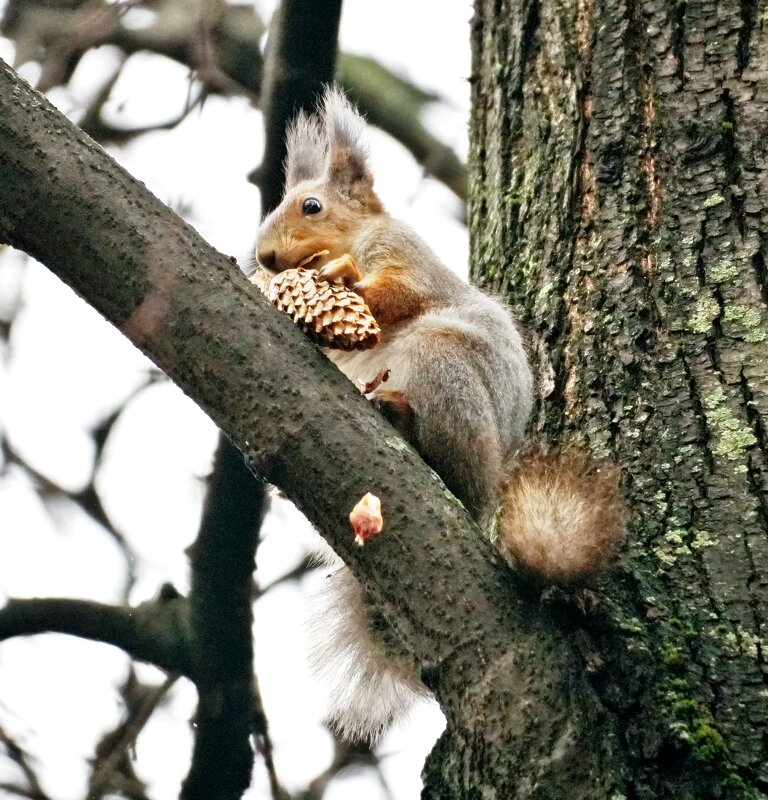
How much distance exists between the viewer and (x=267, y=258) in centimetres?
276

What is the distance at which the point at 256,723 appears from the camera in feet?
6.92

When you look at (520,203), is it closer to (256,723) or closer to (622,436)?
(622,436)

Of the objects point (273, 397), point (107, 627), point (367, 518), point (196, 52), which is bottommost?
point (107, 627)

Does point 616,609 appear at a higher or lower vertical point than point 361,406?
lower

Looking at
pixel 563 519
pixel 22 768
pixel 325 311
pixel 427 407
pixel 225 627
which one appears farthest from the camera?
pixel 22 768

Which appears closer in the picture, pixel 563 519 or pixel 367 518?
pixel 367 518

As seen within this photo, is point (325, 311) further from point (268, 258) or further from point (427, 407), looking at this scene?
point (268, 258)

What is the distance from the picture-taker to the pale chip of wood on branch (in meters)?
1.49

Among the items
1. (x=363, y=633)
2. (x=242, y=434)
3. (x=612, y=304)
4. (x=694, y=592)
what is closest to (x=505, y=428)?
(x=612, y=304)

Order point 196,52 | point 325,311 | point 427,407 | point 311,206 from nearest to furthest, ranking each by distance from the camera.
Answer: point 325,311 < point 427,407 < point 311,206 < point 196,52

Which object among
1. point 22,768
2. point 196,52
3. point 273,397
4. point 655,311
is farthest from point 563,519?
point 196,52

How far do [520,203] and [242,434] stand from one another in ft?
3.95

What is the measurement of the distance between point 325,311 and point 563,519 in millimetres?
652

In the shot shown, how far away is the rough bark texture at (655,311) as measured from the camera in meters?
1.53
